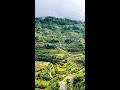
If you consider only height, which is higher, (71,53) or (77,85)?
(71,53)
